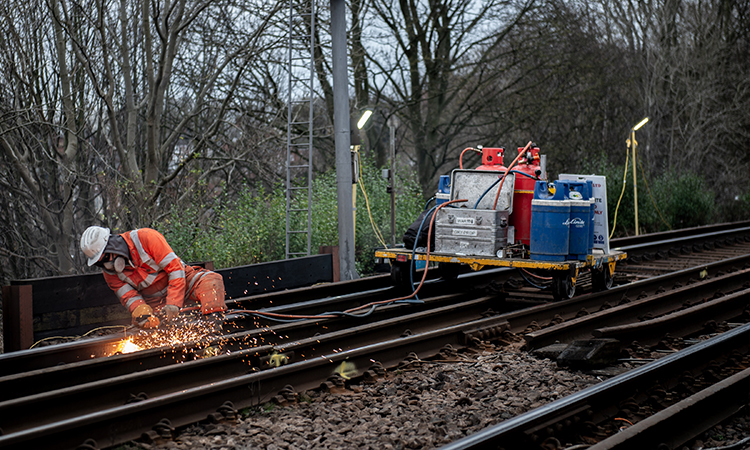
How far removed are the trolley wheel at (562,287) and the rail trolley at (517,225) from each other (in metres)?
0.01

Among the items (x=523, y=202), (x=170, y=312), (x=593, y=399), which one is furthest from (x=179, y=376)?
(x=523, y=202)

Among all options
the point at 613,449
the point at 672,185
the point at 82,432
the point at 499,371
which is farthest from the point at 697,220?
the point at 82,432

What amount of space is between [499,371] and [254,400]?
7.19 ft

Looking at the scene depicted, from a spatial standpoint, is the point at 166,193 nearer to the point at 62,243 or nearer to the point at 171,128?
the point at 62,243

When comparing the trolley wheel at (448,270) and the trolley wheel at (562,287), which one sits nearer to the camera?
the trolley wheel at (562,287)

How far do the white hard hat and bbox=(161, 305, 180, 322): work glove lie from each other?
2.55ft

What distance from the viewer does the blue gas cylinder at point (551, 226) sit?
771cm

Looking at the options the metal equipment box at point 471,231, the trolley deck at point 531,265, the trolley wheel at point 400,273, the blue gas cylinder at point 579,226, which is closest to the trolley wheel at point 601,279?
the trolley deck at point 531,265

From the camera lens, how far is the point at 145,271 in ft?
21.1

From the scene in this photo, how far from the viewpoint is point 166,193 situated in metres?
14.6

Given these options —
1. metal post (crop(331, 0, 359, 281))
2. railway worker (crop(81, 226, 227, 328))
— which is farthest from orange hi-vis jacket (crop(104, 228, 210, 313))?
metal post (crop(331, 0, 359, 281))

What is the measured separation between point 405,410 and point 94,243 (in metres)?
3.31

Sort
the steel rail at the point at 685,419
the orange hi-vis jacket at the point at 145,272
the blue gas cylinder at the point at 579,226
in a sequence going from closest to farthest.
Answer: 1. the steel rail at the point at 685,419
2. the orange hi-vis jacket at the point at 145,272
3. the blue gas cylinder at the point at 579,226

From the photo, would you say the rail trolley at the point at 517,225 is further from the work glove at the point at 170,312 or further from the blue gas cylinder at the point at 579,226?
the work glove at the point at 170,312
